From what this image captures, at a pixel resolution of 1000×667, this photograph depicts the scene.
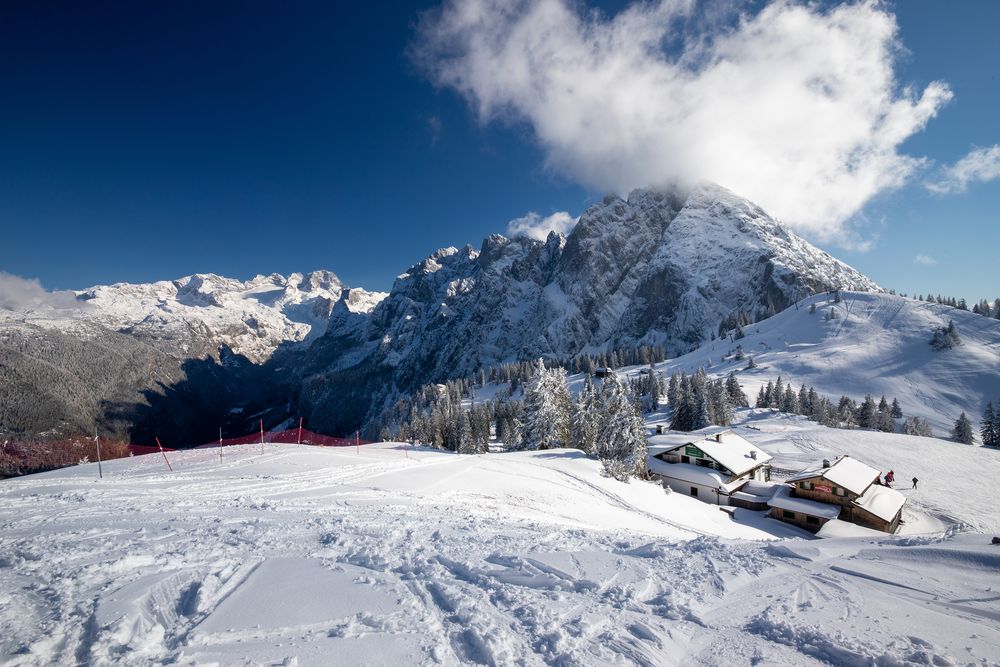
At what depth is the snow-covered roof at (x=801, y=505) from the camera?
31672mm

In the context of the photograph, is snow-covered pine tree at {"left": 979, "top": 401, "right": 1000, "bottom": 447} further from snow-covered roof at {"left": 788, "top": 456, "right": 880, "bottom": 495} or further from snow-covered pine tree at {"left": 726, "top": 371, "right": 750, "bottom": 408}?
snow-covered roof at {"left": 788, "top": 456, "right": 880, "bottom": 495}

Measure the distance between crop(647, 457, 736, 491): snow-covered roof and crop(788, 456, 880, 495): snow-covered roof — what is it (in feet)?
20.1

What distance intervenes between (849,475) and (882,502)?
2.59m

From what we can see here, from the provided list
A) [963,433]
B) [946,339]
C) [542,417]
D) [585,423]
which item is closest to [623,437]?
[585,423]

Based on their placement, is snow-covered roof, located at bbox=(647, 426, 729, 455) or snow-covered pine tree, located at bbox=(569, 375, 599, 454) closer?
snow-covered pine tree, located at bbox=(569, 375, 599, 454)

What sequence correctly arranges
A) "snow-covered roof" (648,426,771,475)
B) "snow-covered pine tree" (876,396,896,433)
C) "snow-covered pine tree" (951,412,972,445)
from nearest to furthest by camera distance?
"snow-covered roof" (648,426,771,475) < "snow-covered pine tree" (951,412,972,445) < "snow-covered pine tree" (876,396,896,433)

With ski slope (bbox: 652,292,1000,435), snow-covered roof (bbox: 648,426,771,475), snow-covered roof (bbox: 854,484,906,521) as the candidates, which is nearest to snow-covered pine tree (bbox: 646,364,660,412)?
ski slope (bbox: 652,292,1000,435)

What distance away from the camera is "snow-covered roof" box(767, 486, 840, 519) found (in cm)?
3167

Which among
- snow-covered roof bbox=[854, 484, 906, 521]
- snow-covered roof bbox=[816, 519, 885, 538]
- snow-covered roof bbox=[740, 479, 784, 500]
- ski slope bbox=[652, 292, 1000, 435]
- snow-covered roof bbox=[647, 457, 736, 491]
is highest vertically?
ski slope bbox=[652, 292, 1000, 435]

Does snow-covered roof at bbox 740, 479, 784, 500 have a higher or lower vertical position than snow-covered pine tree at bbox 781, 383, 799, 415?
lower

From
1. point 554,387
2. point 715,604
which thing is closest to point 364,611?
point 715,604

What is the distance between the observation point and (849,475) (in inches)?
1339

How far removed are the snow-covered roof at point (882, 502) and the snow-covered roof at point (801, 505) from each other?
1887 mm

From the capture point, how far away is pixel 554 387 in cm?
4853
